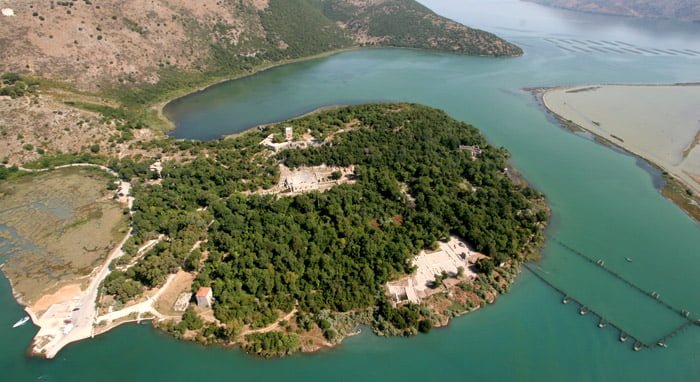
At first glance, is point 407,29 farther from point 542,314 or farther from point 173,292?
point 173,292

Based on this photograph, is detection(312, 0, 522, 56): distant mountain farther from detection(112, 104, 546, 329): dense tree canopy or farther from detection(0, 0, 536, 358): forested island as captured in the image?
detection(112, 104, 546, 329): dense tree canopy

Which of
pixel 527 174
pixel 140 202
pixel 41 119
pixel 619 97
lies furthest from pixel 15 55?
pixel 619 97

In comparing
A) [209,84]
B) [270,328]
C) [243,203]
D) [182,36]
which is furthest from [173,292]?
[182,36]

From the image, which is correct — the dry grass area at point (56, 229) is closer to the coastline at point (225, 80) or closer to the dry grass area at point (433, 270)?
the coastline at point (225, 80)

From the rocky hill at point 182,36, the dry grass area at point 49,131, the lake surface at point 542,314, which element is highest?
the rocky hill at point 182,36

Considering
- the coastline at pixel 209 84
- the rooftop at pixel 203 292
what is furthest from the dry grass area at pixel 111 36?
the rooftop at pixel 203 292
